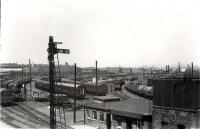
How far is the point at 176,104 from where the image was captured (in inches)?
843

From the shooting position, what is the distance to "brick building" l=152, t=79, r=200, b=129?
20375 mm

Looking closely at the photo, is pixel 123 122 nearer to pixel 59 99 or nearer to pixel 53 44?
pixel 53 44

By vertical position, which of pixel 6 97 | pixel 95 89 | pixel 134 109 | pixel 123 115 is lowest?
pixel 6 97

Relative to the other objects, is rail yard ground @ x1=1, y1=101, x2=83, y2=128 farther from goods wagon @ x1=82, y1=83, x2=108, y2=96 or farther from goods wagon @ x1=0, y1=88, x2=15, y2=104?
goods wagon @ x1=82, y1=83, x2=108, y2=96

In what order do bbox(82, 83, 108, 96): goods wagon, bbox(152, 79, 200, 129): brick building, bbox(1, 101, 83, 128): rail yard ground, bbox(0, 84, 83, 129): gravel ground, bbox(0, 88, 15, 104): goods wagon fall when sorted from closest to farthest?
1. bbox(152, 79, 200, 129): brick building
2. bbox(0, 84, 83, 129): gravel ground
3. bbox(1, 101, 83, 128): rail yard ground
4. bbox(0, 88, 15, 104): goods wagon
5. bbox(82, 83, 108, 96): goods wagon

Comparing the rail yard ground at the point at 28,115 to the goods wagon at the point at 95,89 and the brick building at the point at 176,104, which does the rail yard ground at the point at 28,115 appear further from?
the goods wagon at the point at 95,89

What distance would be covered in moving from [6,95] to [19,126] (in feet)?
58.3

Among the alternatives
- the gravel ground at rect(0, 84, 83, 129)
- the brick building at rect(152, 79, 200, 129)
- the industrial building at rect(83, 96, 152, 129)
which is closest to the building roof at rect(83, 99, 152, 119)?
the industrial building at rect(83, 96, 152, 129)

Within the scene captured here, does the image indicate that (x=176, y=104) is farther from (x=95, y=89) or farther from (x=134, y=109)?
(x=95, y=89)

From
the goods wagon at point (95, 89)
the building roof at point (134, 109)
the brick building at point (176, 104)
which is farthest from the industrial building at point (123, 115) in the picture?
the goods wagon at point (95, 89)

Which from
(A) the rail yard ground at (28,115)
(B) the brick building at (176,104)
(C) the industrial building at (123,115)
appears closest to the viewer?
(B) the brick building at (176,104)

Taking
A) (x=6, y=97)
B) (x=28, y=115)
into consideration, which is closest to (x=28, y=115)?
(x=28, y=115)

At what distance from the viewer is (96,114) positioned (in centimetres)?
3158

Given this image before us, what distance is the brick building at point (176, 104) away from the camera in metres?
20.4
